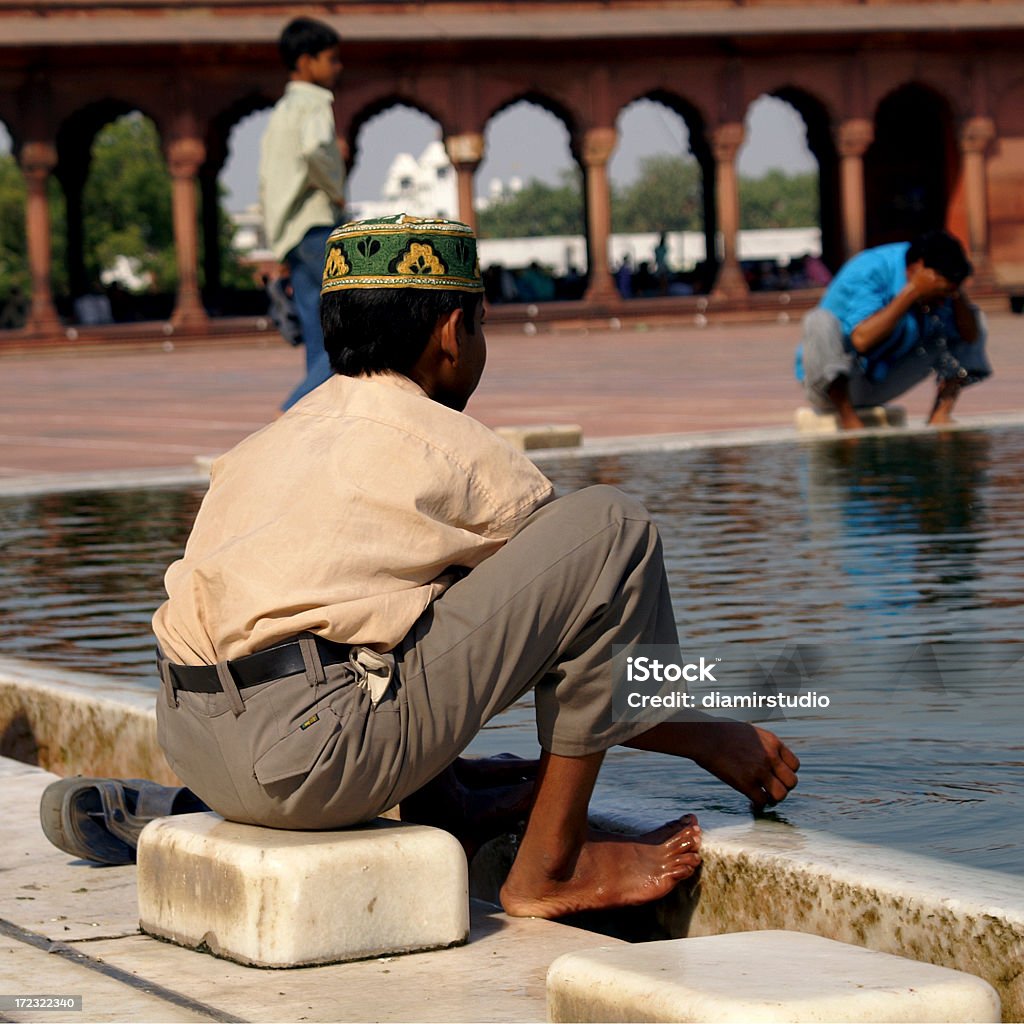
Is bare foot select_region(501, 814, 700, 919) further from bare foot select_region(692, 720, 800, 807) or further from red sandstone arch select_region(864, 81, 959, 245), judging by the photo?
red sandstone arch select_region(864, 81, 959, 245)

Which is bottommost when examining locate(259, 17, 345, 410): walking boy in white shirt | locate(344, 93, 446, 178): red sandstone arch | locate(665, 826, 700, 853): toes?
locate(665, 826, 700, 853): toes

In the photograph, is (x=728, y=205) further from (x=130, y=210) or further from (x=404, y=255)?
(x=130, y=210)

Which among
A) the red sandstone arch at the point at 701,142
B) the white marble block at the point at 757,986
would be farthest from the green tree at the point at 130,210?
the white marble block at the point at 757,986

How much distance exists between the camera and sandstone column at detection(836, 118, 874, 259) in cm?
3600

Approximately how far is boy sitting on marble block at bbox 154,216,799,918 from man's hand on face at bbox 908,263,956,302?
6.86 metres

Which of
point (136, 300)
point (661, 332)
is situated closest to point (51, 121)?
point (136, 300)

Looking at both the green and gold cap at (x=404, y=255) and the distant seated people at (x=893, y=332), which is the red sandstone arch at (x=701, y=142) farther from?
the green and gold cap at (x=404, y=255)

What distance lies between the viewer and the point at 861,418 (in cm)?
1084

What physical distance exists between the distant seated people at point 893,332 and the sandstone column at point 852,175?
25659 millimetres

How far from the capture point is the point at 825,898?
286cm

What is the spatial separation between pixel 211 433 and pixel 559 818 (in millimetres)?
10103

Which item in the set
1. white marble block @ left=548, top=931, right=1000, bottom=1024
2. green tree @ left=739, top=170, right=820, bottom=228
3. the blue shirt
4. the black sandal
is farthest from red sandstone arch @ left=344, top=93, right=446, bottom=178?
green tree @ left=739, top=170, right=820, bottom=228

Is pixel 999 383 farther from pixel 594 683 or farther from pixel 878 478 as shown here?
pixel 594 683

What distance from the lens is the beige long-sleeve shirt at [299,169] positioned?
8.62 m
